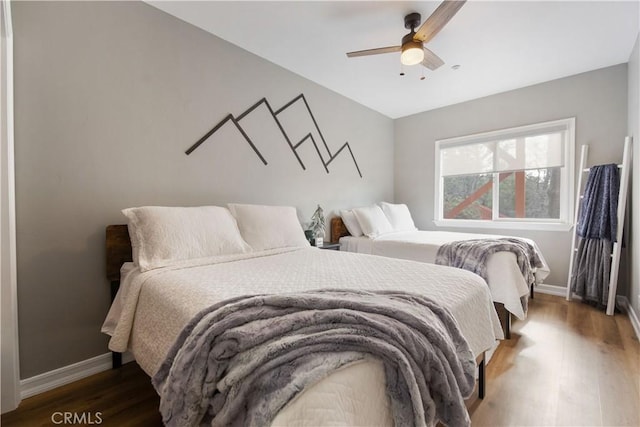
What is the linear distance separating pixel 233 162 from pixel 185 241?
1.03 metres

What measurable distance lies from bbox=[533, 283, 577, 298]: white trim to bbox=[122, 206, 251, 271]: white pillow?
362 centimetres

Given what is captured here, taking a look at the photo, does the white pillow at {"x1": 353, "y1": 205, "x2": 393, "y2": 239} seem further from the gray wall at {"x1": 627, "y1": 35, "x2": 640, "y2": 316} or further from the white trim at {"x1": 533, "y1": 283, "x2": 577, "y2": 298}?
the gray wall at {"x1": 627, "y1": 35, "x2": 640, "y2": 316}

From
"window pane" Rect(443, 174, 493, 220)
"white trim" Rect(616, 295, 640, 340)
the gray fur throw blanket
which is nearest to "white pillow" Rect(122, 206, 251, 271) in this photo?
the gray fur throw blanket

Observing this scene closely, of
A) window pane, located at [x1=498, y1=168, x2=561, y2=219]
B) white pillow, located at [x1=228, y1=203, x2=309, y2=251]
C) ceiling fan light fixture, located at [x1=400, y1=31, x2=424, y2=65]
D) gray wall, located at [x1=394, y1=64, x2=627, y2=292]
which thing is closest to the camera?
ceiling fan light fixture, located at [x1=400, y1=31, x2=424, y2=65]

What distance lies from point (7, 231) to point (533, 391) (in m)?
2.94

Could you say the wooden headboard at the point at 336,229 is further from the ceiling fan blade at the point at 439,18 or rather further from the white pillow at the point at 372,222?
the ceiling fan blade at the point at 439,18

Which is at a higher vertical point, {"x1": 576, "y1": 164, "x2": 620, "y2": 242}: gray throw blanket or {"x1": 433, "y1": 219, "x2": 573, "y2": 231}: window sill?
{"x1": 576, "y1": 164, "x2": 620, "y2": 242}: gray throw blanket

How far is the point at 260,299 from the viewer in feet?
3.04

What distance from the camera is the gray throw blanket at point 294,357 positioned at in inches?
27.3

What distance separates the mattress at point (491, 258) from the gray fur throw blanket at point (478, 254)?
0.16ft

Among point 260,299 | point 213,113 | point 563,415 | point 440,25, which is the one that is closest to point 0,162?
point 213,113

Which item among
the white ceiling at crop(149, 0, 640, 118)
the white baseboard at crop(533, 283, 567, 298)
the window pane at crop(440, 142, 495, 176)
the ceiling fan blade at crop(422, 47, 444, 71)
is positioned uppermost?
the white ceiling at crop(149, 0, 640, 118)

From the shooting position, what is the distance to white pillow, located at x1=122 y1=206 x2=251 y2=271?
1652 mm

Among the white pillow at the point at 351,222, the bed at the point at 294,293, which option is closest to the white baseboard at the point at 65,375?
the bed at the point at 294,293
